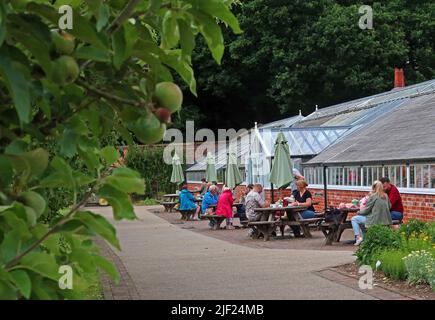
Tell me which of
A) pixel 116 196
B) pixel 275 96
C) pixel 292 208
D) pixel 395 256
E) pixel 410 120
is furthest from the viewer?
pixel 275 96

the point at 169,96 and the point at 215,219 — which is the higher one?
the point at 169,96

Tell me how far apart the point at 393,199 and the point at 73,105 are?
15.1 metres

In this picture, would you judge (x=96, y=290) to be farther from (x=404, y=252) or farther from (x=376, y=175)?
(x=376, y=175)

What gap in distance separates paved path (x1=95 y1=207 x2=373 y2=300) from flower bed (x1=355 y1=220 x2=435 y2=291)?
0.84 m

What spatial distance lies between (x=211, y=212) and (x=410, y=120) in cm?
735

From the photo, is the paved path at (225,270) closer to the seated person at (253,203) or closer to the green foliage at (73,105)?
the seated person at (253,203)

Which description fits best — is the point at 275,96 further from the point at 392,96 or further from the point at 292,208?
the point at 292,208

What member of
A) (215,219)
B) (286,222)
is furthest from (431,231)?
(215,219)

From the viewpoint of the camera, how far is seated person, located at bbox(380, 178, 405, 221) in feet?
53.7

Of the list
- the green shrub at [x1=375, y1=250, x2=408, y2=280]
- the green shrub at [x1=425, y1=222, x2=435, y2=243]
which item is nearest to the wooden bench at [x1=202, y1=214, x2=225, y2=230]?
the green shrub at [x1=425, y1=222, x2=435, y2=243]

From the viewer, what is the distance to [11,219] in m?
1.76

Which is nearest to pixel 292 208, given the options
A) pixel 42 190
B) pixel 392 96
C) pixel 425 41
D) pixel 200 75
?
pixel 392 96

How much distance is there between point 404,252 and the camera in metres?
11.1

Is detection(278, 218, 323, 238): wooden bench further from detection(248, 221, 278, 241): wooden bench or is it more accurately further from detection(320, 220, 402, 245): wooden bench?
detection(320, 220, 402, 245): wooden bench
